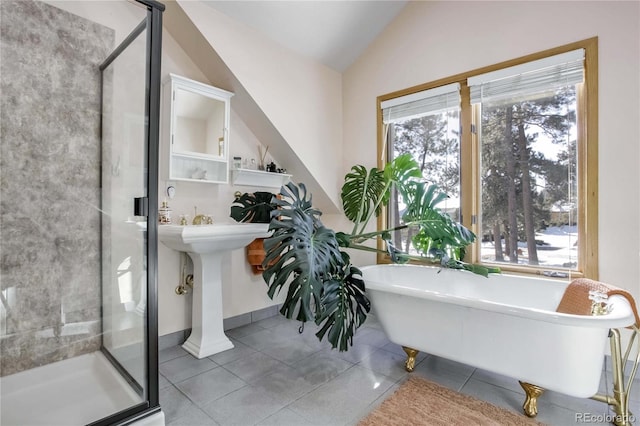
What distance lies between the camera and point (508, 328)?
1.69 meters

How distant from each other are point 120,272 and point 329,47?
2708mm

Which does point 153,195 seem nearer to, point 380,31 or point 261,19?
point 261,19

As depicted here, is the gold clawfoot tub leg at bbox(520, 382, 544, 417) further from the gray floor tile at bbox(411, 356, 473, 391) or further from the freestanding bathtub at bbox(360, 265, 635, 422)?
the gray floor tile at bbox(411, 356, 473, 391)

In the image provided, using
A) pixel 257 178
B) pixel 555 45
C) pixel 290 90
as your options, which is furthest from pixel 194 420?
pixel 555 45

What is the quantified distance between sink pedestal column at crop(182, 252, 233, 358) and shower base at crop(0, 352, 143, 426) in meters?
0.65

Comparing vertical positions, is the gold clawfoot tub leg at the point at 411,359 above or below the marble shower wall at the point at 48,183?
below

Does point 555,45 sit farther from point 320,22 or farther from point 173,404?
point 173,404

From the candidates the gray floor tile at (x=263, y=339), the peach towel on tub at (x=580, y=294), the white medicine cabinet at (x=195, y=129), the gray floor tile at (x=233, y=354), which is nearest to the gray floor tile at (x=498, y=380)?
the peach towel on tub at (x=580, y=294)

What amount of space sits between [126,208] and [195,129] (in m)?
1.05

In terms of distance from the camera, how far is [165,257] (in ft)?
8.19

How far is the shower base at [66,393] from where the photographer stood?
1532mm

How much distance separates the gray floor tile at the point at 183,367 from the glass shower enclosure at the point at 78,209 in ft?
1.26

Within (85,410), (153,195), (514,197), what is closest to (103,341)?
(85,410)

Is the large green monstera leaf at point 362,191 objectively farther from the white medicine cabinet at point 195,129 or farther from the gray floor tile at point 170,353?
the gray floor tile at point 170,353
